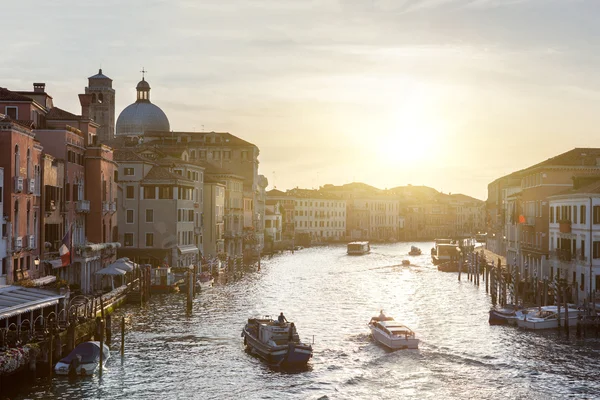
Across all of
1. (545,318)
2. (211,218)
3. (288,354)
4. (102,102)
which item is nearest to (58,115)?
(288,354)

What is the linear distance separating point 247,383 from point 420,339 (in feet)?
35.3

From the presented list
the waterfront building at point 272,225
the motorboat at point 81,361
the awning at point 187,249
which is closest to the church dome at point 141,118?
the waterfront building at point 272,225

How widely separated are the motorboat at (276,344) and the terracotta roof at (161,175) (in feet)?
104

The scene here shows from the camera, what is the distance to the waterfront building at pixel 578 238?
4512cm

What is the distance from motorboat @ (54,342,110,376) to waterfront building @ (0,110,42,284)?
26.7 ft

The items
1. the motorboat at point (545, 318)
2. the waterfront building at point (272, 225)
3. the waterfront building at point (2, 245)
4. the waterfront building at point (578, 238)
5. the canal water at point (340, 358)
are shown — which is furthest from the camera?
the waterfront building at point (272, 225)

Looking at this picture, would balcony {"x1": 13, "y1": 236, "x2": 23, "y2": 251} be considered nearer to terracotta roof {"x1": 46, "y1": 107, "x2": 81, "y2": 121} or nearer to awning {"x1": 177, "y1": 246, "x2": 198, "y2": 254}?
terracotta roof {"x1": 46, "y1": 107, "x2": 81, "y2": 121}

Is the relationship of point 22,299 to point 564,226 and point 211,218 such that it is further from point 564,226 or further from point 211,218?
point 211,218

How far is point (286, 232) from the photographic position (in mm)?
148000

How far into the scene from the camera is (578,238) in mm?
47156

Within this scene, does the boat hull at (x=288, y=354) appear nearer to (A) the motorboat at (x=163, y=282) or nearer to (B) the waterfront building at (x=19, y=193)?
(B) the waterfront building at (x=19, y=193)

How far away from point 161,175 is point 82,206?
704 inches

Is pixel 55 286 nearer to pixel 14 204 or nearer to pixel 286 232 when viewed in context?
pixel 14 204

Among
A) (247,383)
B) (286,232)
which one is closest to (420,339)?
(247,383)
